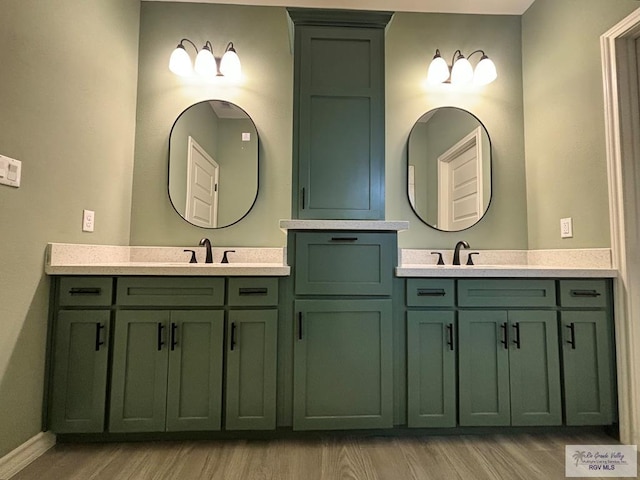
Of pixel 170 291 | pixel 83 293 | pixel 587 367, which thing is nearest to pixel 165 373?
pixel 170 291

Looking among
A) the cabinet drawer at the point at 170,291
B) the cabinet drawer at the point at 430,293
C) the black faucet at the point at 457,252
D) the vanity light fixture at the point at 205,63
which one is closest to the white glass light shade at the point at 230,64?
the vanity light fixture at the point at 205,63

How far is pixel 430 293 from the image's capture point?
5.66 ft

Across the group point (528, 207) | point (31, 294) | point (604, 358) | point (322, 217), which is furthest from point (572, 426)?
point (31, 294)

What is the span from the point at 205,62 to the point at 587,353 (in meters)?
2.82

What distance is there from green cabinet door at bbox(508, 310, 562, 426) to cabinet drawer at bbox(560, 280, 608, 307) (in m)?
0.11

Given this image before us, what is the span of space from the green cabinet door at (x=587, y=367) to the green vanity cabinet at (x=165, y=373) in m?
1.73

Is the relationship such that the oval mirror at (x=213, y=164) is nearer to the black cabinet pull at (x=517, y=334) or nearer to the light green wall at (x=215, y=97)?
the light green wall at (x=215, y=97)

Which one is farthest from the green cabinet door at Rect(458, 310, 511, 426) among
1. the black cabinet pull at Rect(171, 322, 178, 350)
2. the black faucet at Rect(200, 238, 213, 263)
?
the black faucet at Rect(200, 238, 213, 263)

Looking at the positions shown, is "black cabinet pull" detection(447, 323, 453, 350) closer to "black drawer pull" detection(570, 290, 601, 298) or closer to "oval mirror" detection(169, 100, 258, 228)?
"black drawer pull" detection(570, 290, 601, 298)

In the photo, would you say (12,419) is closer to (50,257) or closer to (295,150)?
(50,257)

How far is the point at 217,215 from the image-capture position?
2.30 meters

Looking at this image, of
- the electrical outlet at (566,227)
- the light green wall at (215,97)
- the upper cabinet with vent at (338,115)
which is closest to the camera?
the upper cabinet with vent at (338,115)

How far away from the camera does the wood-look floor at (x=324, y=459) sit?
4.62 ft

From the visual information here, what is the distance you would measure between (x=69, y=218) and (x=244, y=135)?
3.76 feet
